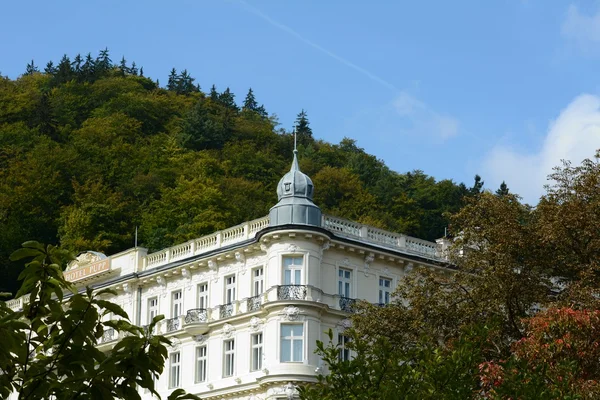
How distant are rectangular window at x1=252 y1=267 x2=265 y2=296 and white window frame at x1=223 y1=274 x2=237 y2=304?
140 cm

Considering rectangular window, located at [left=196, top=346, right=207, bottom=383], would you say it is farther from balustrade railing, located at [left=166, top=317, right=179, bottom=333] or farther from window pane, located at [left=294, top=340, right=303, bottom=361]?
window pane, located at [left=294, top=340, right=303, bottom=361]

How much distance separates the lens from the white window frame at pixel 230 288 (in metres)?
60.3

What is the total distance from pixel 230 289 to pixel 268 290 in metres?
3.93

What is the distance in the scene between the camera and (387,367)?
28453 mm

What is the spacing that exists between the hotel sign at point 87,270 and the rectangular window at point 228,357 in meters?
10.4

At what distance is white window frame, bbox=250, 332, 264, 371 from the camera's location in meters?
57.5

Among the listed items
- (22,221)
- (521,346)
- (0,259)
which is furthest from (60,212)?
(521,346)

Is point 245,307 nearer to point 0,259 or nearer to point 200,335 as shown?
point 200,335

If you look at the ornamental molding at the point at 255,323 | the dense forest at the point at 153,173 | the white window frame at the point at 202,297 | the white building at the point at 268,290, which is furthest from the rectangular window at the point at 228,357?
the dense forest at the point at 153,173

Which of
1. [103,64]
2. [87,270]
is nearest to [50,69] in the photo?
[103,64]

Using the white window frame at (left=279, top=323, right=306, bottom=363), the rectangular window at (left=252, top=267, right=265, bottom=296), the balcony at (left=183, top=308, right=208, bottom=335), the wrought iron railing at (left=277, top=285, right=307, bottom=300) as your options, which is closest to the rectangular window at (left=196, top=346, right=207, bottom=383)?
the balcony at (left=183, top=308, right=208, bottom=335)

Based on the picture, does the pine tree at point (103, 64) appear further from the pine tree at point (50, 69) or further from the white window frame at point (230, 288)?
the white window frame at point (230, 288)

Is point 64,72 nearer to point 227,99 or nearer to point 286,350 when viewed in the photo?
point 227,99

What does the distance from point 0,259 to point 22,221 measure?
9.50 m
